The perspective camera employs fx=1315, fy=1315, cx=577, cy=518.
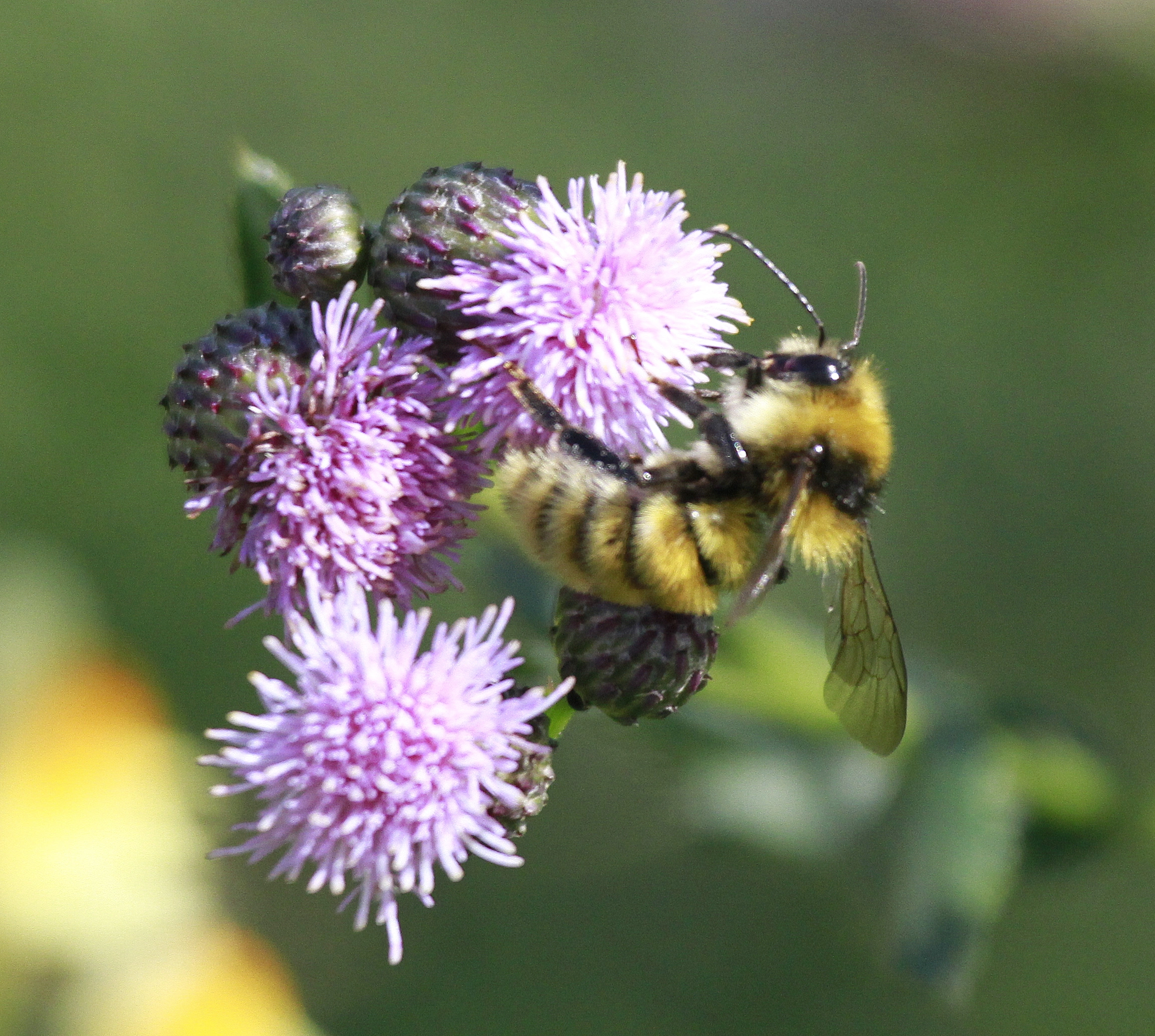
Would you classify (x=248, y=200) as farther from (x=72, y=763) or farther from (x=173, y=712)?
(x=173, y=712)

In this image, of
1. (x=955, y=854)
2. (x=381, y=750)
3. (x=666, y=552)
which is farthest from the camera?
(x=955, y=854)

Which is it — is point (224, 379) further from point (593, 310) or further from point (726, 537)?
point (726, 537)

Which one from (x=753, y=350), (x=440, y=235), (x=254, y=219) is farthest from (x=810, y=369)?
(x=753, y=350)

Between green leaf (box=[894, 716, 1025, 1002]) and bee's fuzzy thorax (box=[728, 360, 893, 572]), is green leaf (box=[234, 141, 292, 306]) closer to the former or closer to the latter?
bee's fuzzy thorax (box=[728, 360, 893, 572])

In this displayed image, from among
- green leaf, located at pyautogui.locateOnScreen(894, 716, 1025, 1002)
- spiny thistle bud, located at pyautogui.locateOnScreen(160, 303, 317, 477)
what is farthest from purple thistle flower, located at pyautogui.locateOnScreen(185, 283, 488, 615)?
green leaf, located at pyautogui.locateOnScreen(894, 716, 1025, 1002)

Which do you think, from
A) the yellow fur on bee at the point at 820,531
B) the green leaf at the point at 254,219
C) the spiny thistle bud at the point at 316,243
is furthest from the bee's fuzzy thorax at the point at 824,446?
the green leaf at the point at 254,219

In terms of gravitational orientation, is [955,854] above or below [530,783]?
below
